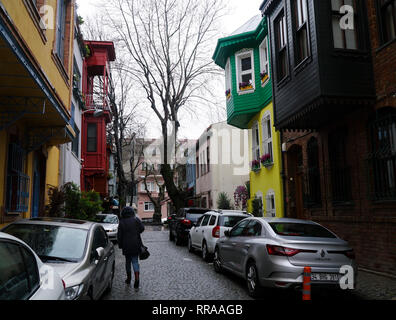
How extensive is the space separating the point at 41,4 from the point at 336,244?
27.2ft

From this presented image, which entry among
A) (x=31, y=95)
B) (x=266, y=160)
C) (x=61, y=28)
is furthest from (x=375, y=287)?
(x=61, y=28)

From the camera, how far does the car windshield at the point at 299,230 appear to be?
702 cm

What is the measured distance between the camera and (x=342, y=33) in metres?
10.0

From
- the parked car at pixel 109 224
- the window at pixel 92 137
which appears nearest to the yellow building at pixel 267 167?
the parked car at pixel 109 224

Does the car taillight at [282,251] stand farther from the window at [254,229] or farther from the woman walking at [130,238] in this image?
the woman walking at [130,238]

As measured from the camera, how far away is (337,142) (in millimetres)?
11172

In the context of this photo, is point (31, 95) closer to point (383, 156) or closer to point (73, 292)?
point (73, 292)

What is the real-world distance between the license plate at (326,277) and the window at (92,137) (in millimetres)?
19885

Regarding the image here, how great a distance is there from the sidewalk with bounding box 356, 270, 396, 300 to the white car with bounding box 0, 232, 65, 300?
5.57 meters

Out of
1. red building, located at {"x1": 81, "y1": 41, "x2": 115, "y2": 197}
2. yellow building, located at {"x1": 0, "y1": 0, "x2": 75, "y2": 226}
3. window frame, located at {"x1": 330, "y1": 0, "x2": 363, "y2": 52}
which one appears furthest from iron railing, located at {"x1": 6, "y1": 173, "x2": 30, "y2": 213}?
red building, located at {"x1": 81, "y1": 41, "x2": 115, "y2": 197}

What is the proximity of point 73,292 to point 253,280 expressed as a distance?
→ 11.6 ft

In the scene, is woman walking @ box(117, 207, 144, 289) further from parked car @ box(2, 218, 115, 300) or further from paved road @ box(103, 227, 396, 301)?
parked car @ box(2, 218, 115, 300)

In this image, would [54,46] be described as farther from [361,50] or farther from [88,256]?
[361,50]
